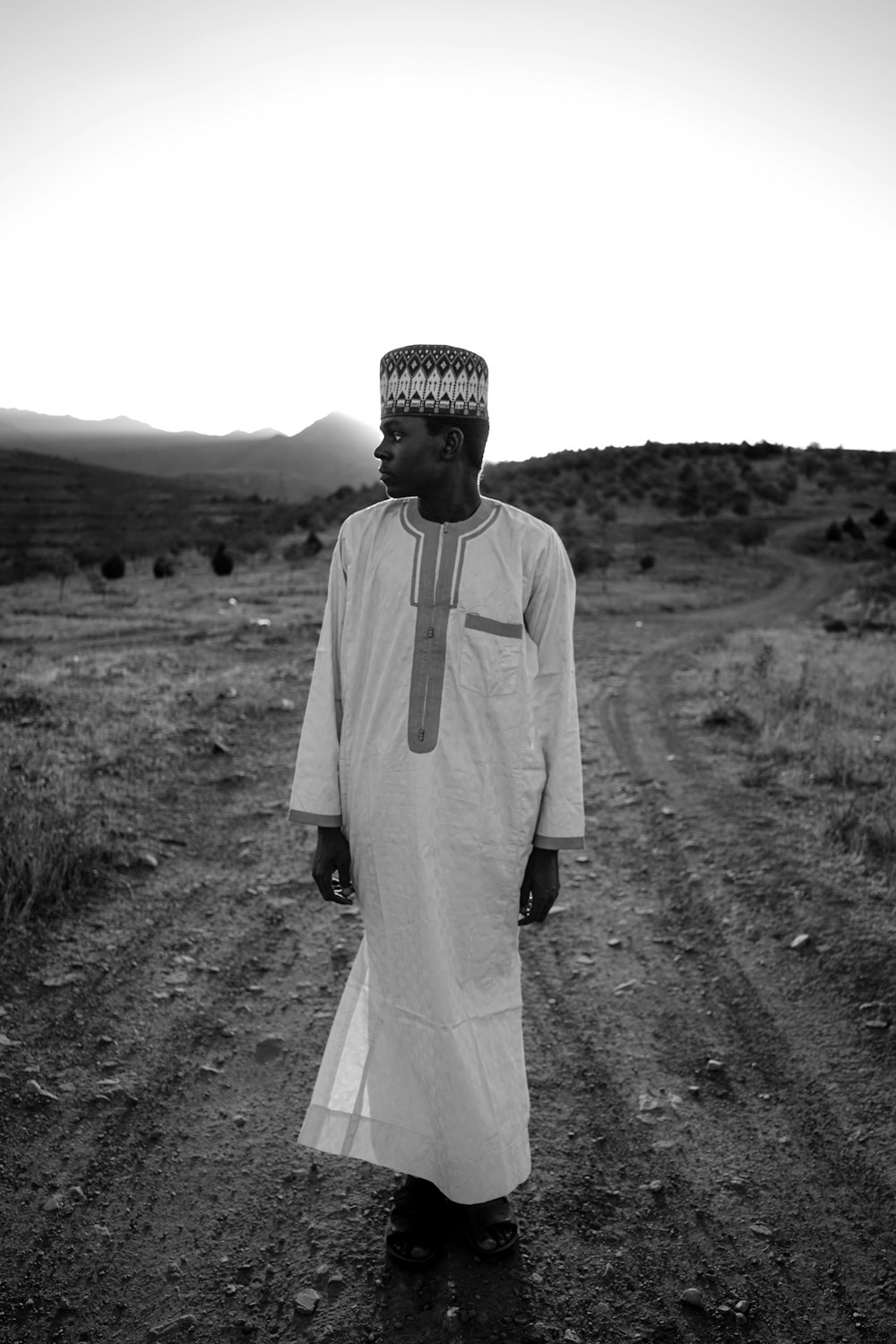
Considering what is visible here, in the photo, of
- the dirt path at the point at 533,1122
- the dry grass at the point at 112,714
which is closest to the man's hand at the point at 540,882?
the dirt path at the point at 533,1122

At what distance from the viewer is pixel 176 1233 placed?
223cm

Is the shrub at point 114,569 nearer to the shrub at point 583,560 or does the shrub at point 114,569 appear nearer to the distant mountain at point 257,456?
the shrub at point 583,560

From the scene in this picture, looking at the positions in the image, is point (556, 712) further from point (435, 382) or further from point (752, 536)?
Answer: point (752, 536)

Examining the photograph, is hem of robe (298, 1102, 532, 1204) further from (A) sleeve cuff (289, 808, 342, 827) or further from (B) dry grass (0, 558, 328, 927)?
(B) dry grass (0, 558, 328, 927)

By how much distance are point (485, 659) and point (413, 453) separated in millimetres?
569

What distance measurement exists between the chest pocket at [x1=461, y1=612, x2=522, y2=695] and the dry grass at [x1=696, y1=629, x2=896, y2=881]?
9.99 ft

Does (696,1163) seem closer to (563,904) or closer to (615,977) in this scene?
(615,977)

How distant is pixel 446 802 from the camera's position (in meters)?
2.16

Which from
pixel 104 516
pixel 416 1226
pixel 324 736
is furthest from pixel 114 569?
pixel 104 516

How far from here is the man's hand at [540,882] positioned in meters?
2.28

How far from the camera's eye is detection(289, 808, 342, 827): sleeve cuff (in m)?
2.29

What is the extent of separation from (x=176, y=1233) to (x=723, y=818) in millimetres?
3993

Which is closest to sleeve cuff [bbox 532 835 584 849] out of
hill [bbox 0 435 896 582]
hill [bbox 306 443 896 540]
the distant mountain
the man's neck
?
the man's neck

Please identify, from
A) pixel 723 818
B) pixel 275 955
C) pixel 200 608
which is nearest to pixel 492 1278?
pixel 275 955
